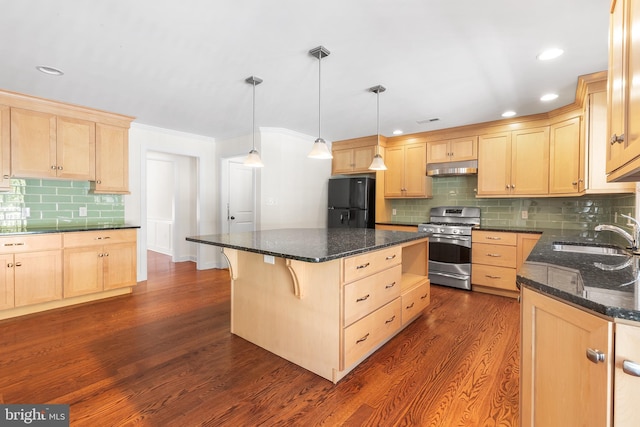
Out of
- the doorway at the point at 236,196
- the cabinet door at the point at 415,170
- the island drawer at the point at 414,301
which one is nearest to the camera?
the island drawer at the point at 414,301

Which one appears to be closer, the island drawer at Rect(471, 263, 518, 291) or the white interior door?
the island drawer at Rect(471, 263, 518, 291)

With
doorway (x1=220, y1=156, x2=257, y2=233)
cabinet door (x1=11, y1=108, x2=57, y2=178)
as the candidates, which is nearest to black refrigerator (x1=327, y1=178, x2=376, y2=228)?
doorway (x1=220, y1=156, x2=257, y2=233)

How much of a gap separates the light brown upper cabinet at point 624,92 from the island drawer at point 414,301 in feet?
5.63

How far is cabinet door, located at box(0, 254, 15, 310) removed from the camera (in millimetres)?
2777

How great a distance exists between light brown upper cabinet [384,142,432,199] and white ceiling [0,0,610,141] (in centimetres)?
113

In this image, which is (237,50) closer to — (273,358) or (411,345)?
(273,358)

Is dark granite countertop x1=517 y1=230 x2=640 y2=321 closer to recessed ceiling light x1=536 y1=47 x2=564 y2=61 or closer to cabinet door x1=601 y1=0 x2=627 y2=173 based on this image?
cabinet door x1=601 y1=0 x2=627 y2=173

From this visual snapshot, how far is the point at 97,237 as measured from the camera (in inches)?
132

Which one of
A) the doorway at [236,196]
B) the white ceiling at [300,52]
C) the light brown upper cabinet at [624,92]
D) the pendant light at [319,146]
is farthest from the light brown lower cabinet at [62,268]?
the light brown upper cabinet at [624,92]

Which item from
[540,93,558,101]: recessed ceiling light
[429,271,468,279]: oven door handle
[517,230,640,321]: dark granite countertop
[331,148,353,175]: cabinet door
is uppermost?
[540,93,558,101]: recessed ceiling light

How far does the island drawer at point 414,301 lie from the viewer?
2.60 metres

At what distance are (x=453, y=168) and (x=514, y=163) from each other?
2.39ft

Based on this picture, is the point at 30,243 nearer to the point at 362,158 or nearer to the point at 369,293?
the point at 369,293

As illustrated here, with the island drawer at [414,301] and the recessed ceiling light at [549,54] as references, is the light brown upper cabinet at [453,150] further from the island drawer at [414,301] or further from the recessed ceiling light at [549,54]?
the island drawer at [414,301]
